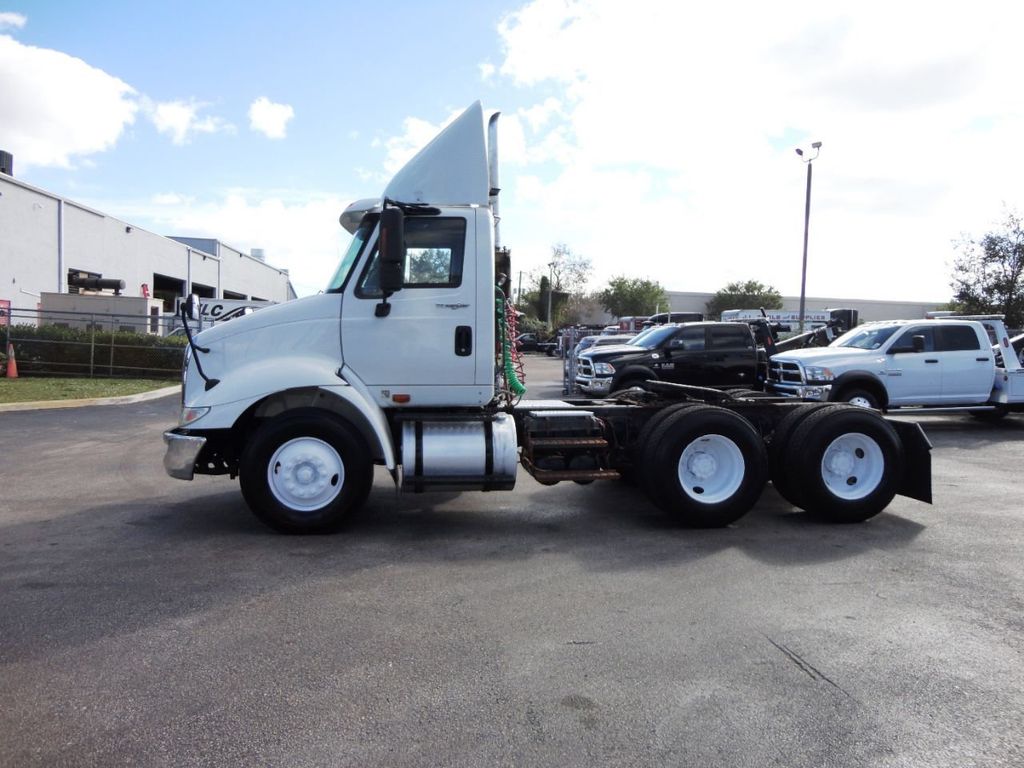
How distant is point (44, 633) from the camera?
4230mm

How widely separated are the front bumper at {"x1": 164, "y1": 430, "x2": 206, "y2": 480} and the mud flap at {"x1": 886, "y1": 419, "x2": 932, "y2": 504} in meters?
6.43

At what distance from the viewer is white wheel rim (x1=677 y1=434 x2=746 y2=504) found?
6773mm

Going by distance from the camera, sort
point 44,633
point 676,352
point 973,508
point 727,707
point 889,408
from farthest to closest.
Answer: point 676,352
point 889,408
point 973,508
point 44,633
point 727,707

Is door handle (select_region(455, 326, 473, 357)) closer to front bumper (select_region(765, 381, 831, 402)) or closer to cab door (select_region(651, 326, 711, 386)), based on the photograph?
front bumper (select_region(765, 381, 831, 402))

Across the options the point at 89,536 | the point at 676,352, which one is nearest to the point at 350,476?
the point at 89,536

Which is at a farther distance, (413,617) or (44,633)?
(413,617)

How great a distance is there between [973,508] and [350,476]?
636 centimetres

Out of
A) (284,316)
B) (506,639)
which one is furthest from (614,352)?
(506,639)

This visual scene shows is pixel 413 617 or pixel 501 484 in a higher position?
pixel 501 484

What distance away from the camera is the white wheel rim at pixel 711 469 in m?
6.77

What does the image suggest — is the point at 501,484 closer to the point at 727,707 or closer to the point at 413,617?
the point at 413,617

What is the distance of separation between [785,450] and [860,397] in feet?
23.4

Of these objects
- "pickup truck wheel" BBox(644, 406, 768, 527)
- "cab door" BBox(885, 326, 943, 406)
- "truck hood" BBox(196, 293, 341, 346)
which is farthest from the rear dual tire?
"cab door" BBox(885, 326, 943, 406)

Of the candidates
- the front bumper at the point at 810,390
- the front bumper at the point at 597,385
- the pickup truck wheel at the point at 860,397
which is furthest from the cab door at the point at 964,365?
the front bumper at the point at 597,385
